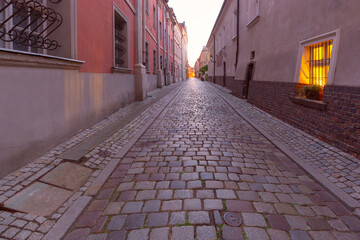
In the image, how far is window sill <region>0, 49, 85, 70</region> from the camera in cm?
330

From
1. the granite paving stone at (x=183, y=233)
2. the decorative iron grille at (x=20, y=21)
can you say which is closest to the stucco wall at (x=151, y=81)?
the decorative iron grille at (x=20, y=21)

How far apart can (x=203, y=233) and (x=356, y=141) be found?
132 inches

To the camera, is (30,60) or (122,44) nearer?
(30,60)

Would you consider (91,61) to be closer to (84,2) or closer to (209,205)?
(84,2)

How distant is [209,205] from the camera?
2.79 m

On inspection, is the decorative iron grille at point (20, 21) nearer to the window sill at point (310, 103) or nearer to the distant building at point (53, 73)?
the distant building at point (53, 73)

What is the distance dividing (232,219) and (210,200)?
1.36 feet

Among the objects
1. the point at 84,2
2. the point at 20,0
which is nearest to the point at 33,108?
the point at 20,0

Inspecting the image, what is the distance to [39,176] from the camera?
341 cm

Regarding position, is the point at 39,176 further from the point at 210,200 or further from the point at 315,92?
the point at 315,92

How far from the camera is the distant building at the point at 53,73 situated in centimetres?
349

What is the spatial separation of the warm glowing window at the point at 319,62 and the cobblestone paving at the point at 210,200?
2.49 m

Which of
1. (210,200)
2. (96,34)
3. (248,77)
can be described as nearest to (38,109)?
(210,200)

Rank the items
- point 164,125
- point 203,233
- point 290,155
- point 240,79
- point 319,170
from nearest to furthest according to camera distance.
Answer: point 203,233 → point 319,170 → point 290,155 → point 164,125 → point 240,79
